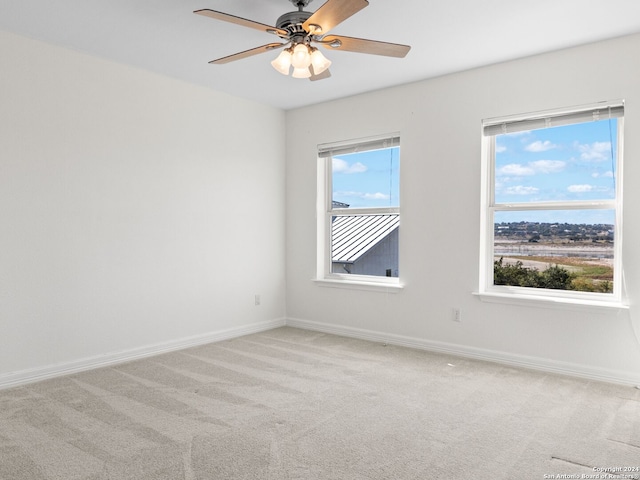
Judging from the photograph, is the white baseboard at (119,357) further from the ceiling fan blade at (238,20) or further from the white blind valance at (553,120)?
the white blind valance at (553,120)

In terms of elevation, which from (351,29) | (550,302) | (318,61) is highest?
(351,29)

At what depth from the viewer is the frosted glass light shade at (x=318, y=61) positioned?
2627 mm

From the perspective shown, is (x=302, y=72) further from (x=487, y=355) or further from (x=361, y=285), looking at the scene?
(x=487, y=355)

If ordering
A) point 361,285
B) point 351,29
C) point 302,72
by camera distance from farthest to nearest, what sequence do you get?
point 361,285
point 351,29
point 302,72

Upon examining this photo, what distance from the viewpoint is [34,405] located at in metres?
2.84

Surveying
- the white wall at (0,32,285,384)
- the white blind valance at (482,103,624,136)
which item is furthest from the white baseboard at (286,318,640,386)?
the white blind valance at (482,103,624,136)

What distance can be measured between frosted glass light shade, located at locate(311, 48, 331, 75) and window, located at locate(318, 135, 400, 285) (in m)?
1.85

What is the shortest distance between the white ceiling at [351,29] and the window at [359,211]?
905 millimetres

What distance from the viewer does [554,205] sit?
3.60 metres

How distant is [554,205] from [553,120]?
0.67 meters

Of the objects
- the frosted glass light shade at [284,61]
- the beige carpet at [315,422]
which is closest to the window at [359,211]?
the beige carpet at [315,422]

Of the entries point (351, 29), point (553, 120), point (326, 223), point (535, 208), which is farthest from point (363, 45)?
point (326, 223)

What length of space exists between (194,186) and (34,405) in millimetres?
2243

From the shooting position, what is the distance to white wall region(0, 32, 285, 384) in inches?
128
